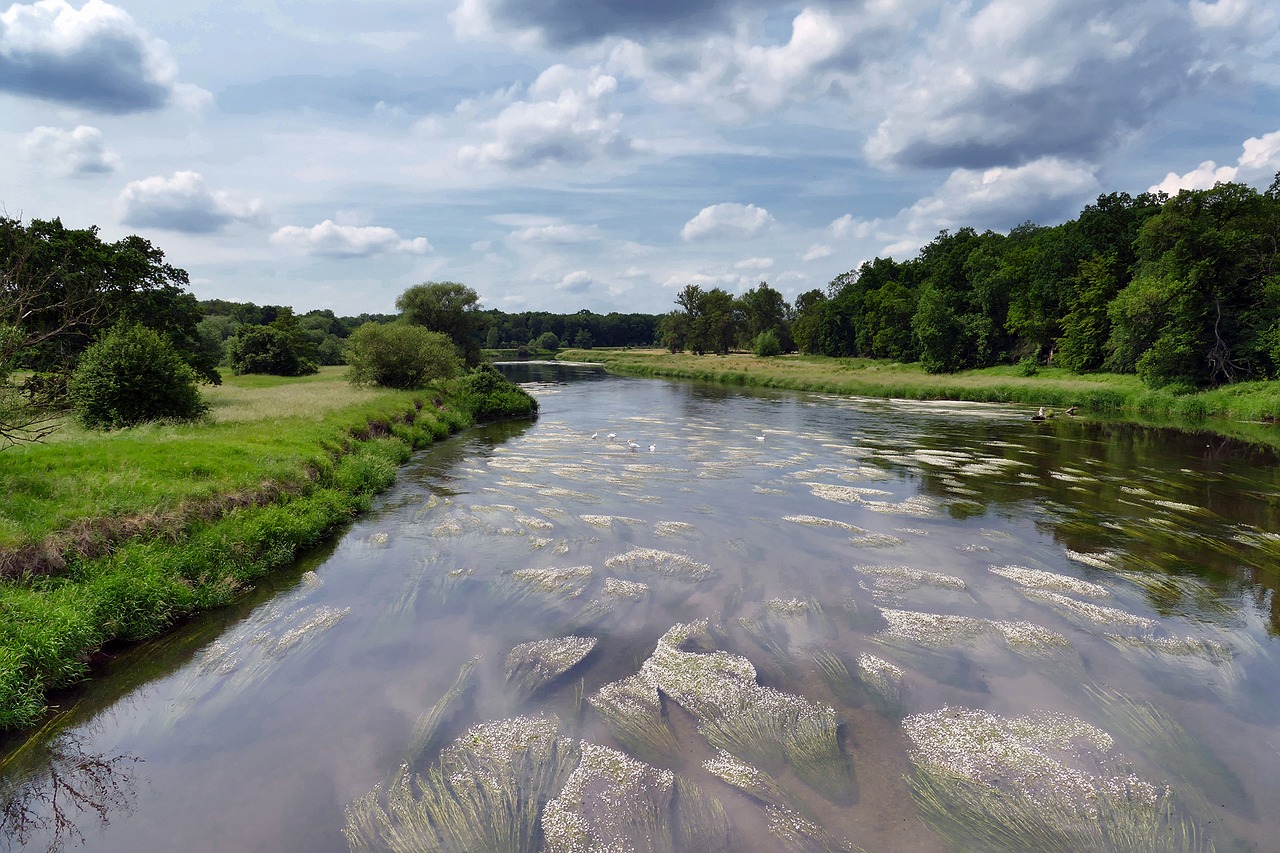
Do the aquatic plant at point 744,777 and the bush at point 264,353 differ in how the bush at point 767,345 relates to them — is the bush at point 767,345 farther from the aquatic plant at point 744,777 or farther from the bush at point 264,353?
the aquatic plant at point 744,777

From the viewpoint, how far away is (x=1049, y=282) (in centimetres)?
6725

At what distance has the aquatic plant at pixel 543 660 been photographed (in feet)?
31.9

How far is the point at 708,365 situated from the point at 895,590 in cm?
8738

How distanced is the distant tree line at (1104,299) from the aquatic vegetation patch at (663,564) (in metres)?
48.4

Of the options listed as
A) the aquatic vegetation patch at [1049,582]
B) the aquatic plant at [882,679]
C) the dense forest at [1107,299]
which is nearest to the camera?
the aquatic plant at [882,679]

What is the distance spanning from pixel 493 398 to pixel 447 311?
104ft

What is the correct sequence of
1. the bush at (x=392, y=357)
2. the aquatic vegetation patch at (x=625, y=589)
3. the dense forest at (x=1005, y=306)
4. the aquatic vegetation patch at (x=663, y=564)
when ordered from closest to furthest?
1. the aquatic vegetation patch at (x=625, y=589)
2. the aquatic vegetation patch at (x=663, y=564)
3. the dense forest at (x=1005, y=306)
4. the bush at (x=392, y=357)

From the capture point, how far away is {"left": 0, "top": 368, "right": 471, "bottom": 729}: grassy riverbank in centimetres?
937

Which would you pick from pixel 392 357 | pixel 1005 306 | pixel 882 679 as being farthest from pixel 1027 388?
pixel 882 679

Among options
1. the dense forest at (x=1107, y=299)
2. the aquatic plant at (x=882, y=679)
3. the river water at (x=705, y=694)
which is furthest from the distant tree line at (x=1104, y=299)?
the aquatic plant at (x=882, y=679)

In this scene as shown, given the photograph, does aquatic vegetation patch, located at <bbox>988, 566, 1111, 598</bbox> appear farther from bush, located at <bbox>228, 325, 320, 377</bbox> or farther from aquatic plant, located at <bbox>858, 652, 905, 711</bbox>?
bush, located at <bbox>228, 325, 320, 377</bbox>

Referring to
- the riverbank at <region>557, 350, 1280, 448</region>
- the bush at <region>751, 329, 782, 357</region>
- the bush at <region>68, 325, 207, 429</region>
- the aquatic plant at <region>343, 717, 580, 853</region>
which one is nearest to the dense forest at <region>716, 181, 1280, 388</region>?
the riverbank at <region>557, 350, 1280, 448</region>

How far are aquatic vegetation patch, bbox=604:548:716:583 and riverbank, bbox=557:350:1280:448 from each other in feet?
114

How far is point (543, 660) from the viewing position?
10.3m
